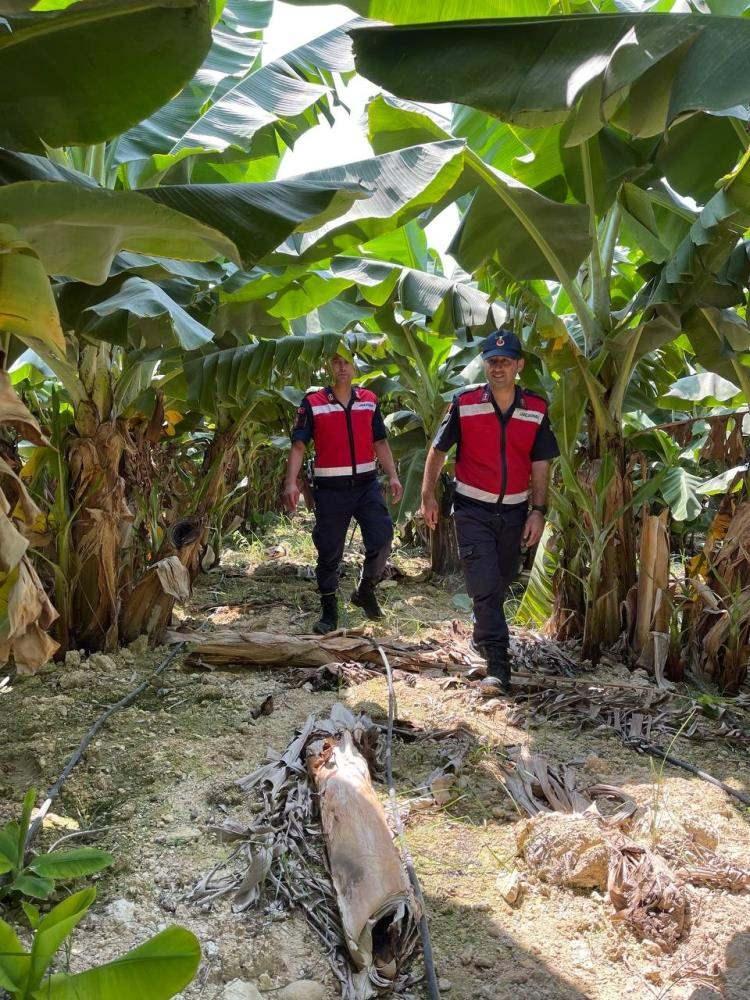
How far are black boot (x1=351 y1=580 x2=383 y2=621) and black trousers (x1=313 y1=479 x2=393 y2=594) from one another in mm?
359

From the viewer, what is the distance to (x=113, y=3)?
86.7 inches

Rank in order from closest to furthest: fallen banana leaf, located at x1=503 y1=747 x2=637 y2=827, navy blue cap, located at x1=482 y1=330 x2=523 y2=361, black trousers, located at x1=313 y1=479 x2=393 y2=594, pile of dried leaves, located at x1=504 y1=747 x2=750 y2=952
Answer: pile of dried leaves, located at x1=504 y1=747 x2=750 y2=952
fallen banana leaf, located at x1=503 y1=747 x2=637 y2=827
navy blue cap, located at x1=482 y1=330 x2=523 y2=361
black trousers, located at x1=313 y1=479 x2=393 y2=594

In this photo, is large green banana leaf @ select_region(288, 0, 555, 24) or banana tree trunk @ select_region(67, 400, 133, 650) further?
banana tree trunk @ select_region(67, 400, 133, 650)

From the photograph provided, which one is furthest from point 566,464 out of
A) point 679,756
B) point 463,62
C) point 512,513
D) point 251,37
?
point 251,37

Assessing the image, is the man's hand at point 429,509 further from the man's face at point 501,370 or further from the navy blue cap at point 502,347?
the navy blue cap at point 502,347

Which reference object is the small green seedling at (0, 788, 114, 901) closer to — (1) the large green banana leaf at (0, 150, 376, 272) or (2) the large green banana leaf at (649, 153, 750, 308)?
(1) the large green banana leaf at (0, 150, 376, 272)

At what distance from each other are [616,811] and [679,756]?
2.86ft

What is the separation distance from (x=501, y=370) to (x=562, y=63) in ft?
5.85

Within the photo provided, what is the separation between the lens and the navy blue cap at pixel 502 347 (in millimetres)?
4094

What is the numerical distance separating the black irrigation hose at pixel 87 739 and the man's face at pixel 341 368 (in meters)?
2.14

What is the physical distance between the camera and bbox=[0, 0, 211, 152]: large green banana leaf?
226 centimetres

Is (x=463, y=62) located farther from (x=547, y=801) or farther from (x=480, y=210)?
(x=547, y=801)

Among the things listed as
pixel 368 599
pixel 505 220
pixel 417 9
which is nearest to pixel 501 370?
pixel 505 220

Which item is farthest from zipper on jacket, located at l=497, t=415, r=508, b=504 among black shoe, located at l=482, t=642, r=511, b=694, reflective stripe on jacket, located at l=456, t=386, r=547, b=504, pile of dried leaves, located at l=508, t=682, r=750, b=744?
pile of dried leaves, located at l=508, t=682, r=750, b=744
